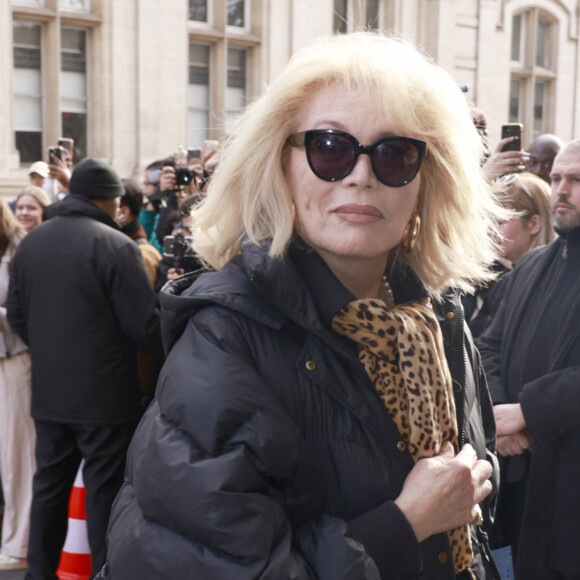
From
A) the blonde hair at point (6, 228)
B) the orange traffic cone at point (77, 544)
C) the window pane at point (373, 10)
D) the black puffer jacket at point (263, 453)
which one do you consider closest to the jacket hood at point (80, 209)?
the blonde hair at point (6, 228)

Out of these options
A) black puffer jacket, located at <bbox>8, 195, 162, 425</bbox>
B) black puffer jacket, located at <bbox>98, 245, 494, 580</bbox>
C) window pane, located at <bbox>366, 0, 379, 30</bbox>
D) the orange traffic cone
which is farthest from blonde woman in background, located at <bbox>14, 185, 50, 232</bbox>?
window pane, located at <bbox>366, 0, 379, 30</bbox>

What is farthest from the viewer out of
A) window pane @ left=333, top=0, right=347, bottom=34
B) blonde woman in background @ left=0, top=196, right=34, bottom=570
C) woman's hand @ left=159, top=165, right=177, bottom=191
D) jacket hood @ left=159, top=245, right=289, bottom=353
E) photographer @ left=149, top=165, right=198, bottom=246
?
window pane @ left=333, top=0, right=347, bottom=34

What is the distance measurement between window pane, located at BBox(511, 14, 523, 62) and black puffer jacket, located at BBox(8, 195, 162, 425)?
13108mm

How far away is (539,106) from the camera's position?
51.0 ft

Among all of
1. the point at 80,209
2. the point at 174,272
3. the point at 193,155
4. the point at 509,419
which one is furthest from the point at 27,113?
the point at 509,419

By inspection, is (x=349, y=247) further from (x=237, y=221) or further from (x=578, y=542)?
(x=578, y=542)

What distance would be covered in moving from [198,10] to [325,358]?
10.7 meters

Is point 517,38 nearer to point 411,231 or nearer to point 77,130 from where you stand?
point 77,130

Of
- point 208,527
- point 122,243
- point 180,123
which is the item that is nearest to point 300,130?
point 208,527

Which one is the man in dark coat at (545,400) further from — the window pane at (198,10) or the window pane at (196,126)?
the window pane at (198,10)

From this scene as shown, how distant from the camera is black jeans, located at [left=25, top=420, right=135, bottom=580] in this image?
3.72 meters

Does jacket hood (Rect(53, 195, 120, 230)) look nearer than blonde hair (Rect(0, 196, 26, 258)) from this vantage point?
Yes

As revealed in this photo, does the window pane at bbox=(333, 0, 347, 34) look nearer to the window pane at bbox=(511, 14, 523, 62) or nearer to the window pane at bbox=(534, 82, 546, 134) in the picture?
the window pane at bbox=(511, 14, 523, 62)

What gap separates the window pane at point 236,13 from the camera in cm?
1151
